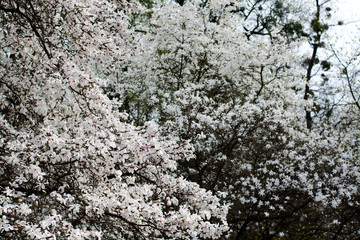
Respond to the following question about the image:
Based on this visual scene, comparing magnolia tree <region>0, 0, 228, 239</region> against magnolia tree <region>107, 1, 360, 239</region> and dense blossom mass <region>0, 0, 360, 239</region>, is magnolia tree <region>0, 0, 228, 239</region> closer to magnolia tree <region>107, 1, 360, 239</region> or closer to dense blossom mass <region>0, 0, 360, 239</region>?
dense blossom mass <region>0, 0, 360, 239</region>

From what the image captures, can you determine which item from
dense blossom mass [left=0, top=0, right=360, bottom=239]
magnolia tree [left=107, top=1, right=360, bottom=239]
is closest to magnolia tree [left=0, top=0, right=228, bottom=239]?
dense blossom mass [left=0, top=0, right=360, bottom=239]

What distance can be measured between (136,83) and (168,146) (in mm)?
5850

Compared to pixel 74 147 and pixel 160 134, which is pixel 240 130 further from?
pixel 74 147

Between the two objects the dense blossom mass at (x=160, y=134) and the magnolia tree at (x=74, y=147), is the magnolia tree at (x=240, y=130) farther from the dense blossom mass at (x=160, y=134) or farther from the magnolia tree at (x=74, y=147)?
the magnolia tree at (x=74, y=147)

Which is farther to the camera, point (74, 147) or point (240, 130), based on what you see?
point (240, 130)

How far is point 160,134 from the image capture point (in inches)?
289

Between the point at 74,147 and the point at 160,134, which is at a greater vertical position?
the point at 160,134

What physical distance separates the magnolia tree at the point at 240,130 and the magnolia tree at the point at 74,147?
7.15 ft

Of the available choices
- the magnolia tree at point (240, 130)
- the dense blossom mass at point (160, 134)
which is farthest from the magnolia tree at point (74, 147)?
the magnolia tree at point (240, 130)

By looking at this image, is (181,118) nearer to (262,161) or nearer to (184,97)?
(184,97)

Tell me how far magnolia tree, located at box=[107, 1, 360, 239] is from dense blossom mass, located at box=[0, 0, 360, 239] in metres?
0.04

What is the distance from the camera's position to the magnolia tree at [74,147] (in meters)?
3.56

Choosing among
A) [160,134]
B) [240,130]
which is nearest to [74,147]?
[160,134]

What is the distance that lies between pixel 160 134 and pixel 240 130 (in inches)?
82.6
